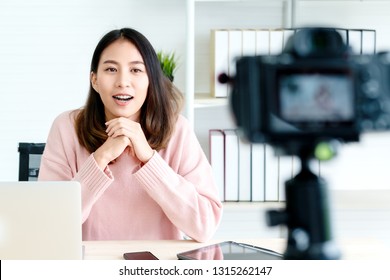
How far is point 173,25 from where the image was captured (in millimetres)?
2152

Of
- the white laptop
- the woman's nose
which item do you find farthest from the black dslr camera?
the woman's nose

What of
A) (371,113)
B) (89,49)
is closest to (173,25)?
(89,49)

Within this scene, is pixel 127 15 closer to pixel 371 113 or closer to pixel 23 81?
pixel 23 81

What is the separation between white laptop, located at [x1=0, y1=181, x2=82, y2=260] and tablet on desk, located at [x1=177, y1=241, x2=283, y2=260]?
0.29m

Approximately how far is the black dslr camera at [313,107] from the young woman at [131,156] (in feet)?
3.55

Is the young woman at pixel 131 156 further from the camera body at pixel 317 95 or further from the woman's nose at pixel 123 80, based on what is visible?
the camera body at pixel 317 95

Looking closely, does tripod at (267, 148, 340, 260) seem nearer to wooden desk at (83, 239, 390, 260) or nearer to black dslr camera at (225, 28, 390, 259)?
black dslr camera at (225, 28, 390, 259)

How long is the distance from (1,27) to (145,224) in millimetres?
1111

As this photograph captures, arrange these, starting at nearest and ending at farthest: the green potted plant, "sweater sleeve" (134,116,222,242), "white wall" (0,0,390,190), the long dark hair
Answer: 1. "sweater sleeve" (134,116,222,242)
2. the long dark hair
3. the green potted plant
4. "white wall" (0,0,390,190)

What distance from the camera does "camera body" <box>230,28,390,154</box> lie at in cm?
26

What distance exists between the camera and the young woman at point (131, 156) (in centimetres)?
136

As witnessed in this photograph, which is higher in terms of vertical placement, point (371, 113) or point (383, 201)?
point (371, 113)

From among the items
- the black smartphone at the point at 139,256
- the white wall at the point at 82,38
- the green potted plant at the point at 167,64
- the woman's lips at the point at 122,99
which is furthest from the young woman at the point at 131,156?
the white wall at the point at 82,38

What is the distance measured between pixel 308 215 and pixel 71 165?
1.25 meters
